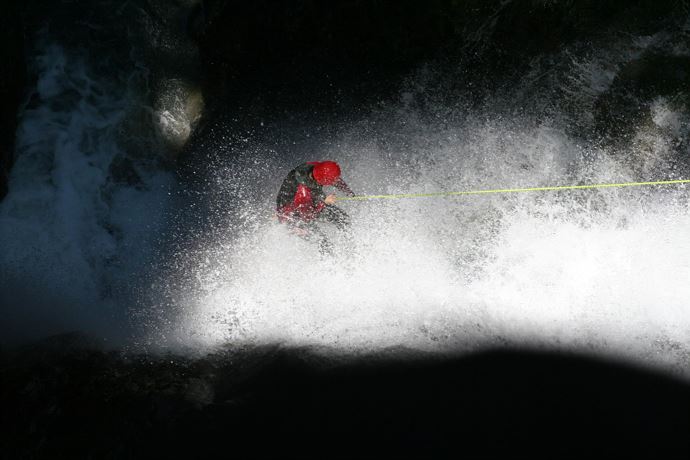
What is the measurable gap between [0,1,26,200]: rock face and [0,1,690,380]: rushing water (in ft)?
0.81

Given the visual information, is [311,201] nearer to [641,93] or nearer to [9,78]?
[9,78]

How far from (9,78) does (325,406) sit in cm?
660

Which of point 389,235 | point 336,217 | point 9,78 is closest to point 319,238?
point 336,217

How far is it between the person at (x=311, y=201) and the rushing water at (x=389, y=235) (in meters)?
0.29

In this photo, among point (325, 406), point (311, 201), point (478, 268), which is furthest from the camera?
point (478, 268)

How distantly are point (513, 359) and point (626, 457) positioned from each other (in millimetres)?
1568

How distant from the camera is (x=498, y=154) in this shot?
679cm

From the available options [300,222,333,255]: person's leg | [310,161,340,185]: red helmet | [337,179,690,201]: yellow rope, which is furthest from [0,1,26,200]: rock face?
[337,179,690,201]: yellow rope

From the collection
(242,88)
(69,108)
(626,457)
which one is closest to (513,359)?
(626,457)

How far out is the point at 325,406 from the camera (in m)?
5.24

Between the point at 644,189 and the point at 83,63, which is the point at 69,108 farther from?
the point at 644,189

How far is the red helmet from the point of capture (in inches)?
223

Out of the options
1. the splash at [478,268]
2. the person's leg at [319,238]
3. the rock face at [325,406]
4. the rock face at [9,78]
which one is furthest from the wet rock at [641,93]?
the rock face at [9,78]

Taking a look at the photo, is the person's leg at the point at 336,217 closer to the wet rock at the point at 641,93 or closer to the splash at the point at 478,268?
the splash at the point at 478,268
